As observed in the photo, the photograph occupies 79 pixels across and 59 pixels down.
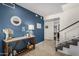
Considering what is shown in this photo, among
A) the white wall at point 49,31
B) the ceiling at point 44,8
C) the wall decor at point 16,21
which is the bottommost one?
the white wall at point 49,31

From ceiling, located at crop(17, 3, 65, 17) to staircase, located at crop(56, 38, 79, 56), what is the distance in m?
0.64

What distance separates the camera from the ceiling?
129 centimetres

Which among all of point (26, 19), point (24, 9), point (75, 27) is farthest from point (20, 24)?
point (75, 27)

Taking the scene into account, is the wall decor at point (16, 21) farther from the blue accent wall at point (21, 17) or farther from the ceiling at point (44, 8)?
the ceiling at point (44, 8)

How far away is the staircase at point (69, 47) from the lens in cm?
136

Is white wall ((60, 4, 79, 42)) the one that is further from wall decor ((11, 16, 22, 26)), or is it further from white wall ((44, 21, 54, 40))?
wall decor ((11, 16, 22, 26))

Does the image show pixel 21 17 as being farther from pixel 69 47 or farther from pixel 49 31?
pixel 69 47

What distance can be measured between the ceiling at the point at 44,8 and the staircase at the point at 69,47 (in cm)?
64

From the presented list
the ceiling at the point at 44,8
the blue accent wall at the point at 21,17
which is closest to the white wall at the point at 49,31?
the blue accent wall at the point at 21,17

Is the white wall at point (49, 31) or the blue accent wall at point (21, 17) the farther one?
the white wall at point (49, 31)

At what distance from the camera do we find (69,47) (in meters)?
1.46

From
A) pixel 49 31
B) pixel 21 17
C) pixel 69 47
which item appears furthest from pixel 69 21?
pixel 21 17

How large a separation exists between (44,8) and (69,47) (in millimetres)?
908

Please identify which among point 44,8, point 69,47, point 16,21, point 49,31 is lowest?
point 69,47
